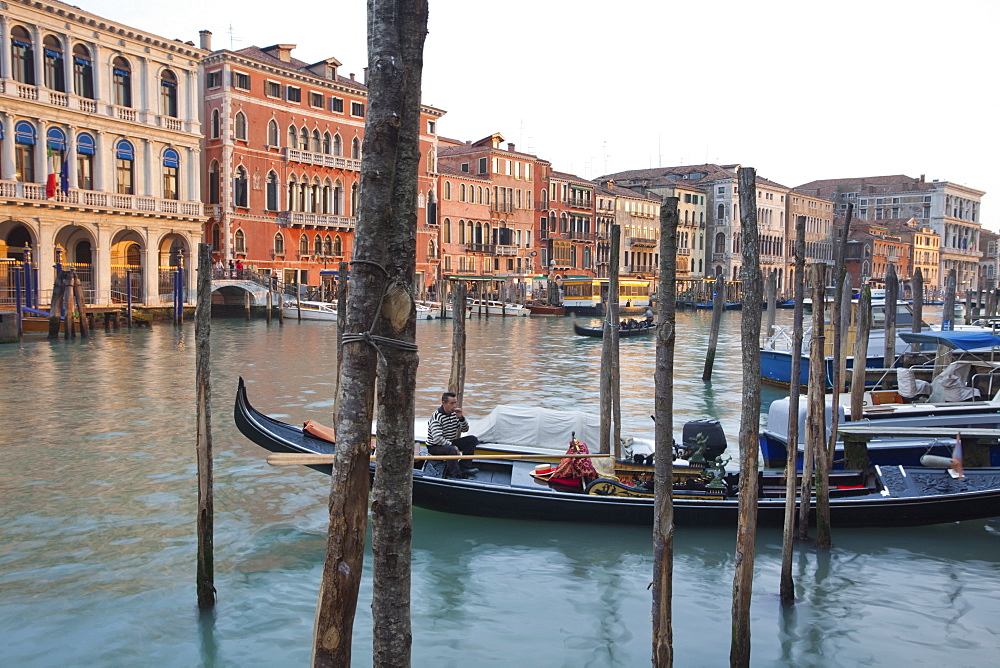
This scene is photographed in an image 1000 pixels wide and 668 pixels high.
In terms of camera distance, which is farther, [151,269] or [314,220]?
[314,220]

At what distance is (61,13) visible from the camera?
22.9 metres

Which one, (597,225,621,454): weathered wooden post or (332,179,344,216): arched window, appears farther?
(332,179,344,216): arched window

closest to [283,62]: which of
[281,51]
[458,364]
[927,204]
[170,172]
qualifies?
[281,51]

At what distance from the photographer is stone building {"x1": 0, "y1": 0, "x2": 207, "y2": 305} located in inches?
883

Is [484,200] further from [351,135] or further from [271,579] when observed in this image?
[271,579]

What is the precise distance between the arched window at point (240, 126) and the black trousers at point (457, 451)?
25.8 metres

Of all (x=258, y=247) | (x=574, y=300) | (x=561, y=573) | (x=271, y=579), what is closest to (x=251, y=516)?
(x=271, y=579)

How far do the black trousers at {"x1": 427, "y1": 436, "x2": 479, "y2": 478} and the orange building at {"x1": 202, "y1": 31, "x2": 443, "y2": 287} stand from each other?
2171cm

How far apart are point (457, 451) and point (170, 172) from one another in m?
23.7

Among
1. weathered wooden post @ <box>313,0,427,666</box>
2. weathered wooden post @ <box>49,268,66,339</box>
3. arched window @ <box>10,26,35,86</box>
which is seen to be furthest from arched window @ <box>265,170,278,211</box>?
weathered wooden post @ <box>313,0,427,666</box>

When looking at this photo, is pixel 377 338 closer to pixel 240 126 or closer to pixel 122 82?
pixel 122 82

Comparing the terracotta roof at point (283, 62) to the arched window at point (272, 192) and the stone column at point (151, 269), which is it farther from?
the stone column at point (151, 269)

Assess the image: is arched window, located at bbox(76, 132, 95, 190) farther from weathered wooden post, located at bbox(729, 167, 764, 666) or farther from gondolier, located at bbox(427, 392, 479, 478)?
weathered wooden post, located at bbox(729, 167, 764, 666)

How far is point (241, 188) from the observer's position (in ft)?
99.3
